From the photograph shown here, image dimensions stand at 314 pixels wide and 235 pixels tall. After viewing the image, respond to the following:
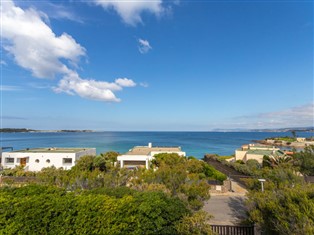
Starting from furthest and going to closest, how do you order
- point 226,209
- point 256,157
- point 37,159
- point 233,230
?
point 256,157
point 37,159
point 226,209
point 233,230

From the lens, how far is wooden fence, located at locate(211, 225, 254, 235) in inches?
343

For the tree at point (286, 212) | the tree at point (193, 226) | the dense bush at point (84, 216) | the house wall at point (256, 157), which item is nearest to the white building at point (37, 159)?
the dense bush at point (84, 216)

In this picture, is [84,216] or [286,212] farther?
[84,216]

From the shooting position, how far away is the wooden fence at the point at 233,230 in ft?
28.6

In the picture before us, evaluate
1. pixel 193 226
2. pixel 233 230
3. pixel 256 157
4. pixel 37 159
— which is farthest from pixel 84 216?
pixel 256 157

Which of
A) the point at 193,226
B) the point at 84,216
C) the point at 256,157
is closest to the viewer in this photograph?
the point at 84,216

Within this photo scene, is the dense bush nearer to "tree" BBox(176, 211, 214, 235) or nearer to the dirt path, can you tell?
"tree" BBox(176, 211, 214, 235)

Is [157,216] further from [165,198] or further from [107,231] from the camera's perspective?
[107,231]

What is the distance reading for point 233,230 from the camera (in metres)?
9.15

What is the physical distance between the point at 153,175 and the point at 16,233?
7054mm

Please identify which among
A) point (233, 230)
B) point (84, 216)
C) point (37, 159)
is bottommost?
point (233, 230)

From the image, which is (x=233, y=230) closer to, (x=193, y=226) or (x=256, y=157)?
(x=193, y=226)

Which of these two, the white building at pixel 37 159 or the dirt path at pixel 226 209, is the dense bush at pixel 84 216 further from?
the white building at pixel 37 159

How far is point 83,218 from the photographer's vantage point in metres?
6.47
